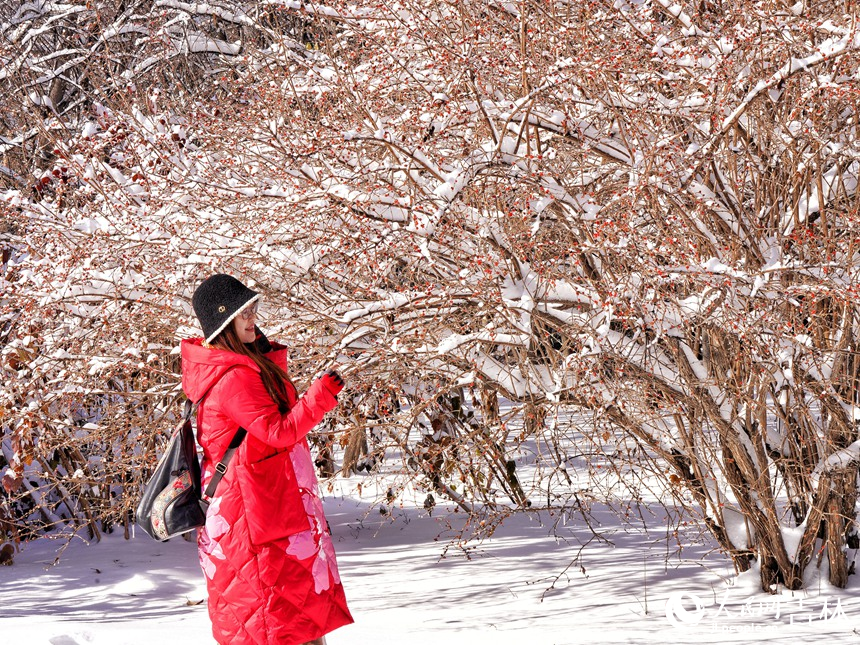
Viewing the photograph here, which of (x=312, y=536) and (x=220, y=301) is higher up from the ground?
(x=220, y=301)

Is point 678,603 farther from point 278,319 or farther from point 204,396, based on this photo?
point 204,396

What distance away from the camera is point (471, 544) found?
6.05 meters

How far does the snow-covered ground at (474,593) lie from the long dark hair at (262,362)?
5.09 feet

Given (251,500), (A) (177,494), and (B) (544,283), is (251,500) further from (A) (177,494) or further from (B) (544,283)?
(B) (544,283)

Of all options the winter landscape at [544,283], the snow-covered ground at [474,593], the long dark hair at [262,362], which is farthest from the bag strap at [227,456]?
the snow-covered ground at [474,593]

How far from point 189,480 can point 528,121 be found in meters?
2.12

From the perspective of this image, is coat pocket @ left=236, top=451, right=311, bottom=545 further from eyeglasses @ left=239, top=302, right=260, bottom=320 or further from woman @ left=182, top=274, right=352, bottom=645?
eyeglasses @ left=239, top=302, right=260, bottom=320

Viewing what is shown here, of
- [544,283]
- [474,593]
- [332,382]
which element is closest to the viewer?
[332,382]

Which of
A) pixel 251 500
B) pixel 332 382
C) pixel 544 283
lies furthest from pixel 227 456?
pixel 544 283

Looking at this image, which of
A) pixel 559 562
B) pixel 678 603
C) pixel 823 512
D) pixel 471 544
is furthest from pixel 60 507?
pixel 823 512

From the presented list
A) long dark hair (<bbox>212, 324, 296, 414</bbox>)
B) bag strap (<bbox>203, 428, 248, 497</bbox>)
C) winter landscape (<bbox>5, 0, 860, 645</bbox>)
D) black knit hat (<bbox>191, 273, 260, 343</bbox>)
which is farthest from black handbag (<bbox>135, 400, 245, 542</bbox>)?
winter landscape (<bbox>5, 0, 860, 645</bbox>)

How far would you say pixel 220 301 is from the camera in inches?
121

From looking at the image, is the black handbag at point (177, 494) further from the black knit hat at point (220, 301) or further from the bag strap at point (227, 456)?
the black knit hat at point (220, 301)

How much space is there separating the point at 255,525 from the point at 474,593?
227 centimetres
